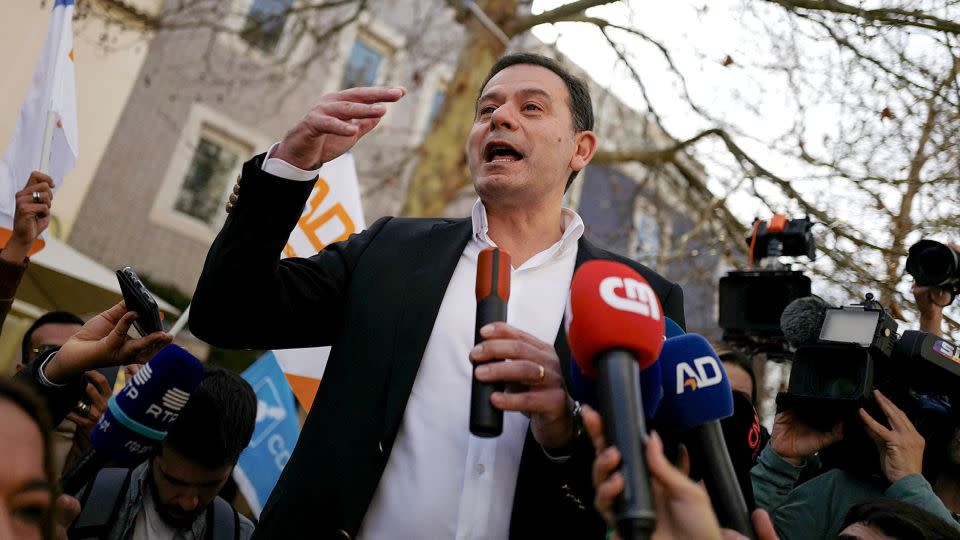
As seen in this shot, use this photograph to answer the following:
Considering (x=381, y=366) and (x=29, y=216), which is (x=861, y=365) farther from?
(x=29, y=216)

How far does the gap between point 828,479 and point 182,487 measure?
7.14 ft

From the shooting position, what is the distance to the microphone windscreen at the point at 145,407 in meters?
2.23

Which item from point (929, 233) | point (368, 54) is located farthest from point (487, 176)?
point (368, 54)

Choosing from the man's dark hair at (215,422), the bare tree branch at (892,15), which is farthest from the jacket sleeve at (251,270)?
the bare tree branch at (892,15)

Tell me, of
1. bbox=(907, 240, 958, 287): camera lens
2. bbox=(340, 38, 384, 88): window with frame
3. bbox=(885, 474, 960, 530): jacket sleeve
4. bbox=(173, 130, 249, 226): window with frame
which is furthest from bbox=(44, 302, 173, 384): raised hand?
bbox=(340, 38, 384, 88): window with frame

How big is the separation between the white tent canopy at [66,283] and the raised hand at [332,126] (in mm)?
5180

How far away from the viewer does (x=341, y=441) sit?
184 cm

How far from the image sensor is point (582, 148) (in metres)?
2.58

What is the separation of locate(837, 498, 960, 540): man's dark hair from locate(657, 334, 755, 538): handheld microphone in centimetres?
112

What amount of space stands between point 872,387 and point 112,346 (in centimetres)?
235

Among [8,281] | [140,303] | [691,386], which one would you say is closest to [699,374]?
[691,386]

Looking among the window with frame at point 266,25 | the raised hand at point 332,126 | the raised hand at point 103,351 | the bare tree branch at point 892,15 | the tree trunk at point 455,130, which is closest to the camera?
the raised hand at point 332,126

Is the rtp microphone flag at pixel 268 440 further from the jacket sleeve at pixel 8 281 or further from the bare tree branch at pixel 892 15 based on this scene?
the bare tree branch at pixel 892 15

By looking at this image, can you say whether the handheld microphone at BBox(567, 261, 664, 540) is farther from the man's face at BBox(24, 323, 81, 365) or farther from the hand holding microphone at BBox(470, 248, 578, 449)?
the man's face at BBox(24, 323, 81, 365)
